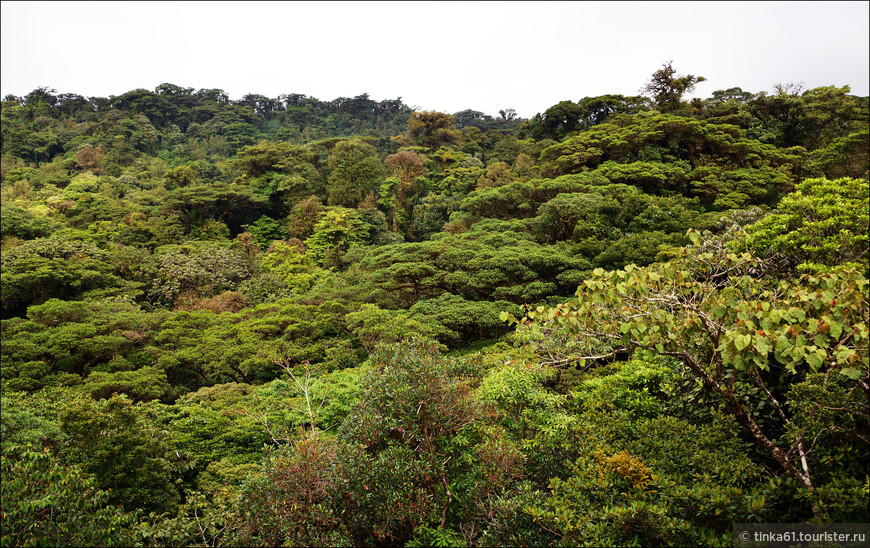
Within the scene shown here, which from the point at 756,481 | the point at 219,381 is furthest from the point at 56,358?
the point at 756,481

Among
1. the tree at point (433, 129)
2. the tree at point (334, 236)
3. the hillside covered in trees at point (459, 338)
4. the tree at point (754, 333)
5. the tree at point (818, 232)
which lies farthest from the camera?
the tree at point (433, 129)

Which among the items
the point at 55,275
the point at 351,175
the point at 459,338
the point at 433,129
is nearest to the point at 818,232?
the point at 459,338

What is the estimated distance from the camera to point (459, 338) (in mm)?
11375

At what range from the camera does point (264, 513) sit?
148 inches

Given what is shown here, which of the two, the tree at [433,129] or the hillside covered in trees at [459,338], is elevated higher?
the tree at [433,129]

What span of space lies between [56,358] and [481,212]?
13227 millimetres

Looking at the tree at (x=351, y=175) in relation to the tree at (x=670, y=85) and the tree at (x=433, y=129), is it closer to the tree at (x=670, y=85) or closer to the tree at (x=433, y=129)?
the tree at (x=433, y=129)

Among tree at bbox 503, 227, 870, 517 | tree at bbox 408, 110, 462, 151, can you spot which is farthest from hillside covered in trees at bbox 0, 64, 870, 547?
tree at bbox 408, 110, 462, 151

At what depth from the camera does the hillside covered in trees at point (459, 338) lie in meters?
3.18

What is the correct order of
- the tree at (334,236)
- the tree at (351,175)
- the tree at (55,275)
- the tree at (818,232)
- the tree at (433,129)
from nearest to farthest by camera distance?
the tree at (818,232) < the tree at (55,275) < the tree at (334,236) < the tree at (351,175) < the tree at (433,129)

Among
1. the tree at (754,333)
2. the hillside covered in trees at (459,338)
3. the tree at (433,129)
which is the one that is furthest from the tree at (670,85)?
the tree at (754,333)

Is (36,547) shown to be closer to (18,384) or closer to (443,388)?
(443,388)

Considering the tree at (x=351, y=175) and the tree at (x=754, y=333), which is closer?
the tree at (x=754, y=333)

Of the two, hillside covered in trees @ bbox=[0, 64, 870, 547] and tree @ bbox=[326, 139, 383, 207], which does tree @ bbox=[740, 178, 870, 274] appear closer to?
hillside covered in trees @ bbox=[0, 64, 870, 547]
